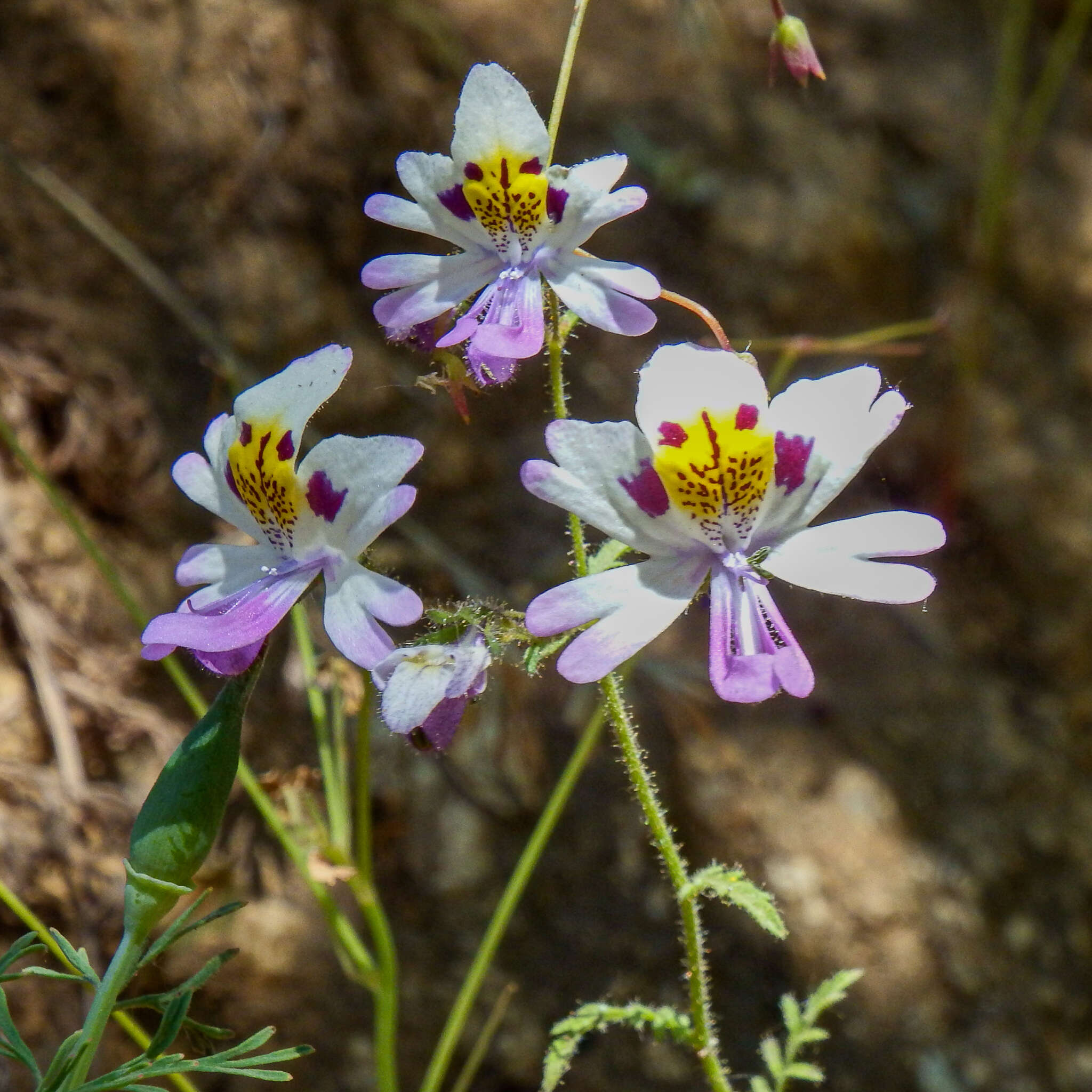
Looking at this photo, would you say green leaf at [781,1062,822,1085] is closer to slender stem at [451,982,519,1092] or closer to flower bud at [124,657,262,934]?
slender stem at [451,982,519,1092]

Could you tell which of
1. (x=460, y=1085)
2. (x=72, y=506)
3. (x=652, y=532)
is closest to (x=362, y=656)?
(x=652, y=532)

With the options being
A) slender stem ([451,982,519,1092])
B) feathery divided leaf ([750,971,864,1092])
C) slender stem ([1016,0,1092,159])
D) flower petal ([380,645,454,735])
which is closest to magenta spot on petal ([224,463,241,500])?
flower petal ([380,645,454,735])

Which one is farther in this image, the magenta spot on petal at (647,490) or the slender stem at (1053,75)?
the slender stem at (1053,75)


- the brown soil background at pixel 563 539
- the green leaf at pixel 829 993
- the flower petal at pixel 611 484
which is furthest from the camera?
the brown soil background at pixel 563 539

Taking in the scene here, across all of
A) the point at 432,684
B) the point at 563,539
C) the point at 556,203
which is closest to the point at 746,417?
the point at 556,203

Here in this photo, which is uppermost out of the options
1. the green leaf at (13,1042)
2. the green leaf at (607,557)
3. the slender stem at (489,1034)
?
the green leaf at (607,557)

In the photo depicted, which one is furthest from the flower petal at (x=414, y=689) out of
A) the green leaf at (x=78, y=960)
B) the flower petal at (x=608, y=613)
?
the green leaf at (x=78, y=960)

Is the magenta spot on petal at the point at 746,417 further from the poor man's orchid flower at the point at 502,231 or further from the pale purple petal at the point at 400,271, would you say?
the pale purple petal at the point at 400,271

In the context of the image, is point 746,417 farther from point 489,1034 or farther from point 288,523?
point 489,1034
